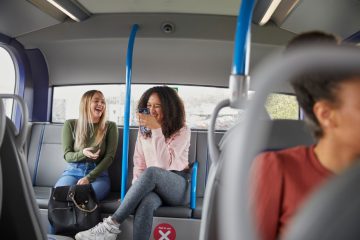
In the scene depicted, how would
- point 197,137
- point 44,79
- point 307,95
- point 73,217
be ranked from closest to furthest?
point 307,95 → point 73,217 → point 197,137 → point 44,79

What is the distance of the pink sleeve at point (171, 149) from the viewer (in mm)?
3180

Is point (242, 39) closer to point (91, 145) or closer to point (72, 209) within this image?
point (72, 209)

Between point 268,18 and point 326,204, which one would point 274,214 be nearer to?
point 326,204

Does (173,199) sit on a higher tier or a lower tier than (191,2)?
lower

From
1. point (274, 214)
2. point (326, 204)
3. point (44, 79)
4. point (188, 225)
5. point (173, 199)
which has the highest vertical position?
point (44, 79)

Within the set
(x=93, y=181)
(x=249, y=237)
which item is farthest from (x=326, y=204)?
(x=93, y=181)

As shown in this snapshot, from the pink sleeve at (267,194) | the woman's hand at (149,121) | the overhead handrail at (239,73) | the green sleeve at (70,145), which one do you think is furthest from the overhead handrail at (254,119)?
the green sleeve at (70,145)

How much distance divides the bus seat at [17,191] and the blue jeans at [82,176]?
5.92 feet

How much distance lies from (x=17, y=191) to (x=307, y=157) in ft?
3.82

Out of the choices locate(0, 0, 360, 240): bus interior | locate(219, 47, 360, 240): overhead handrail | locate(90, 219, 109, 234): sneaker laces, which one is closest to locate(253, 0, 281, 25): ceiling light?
locate(0, 0, 360, 240): bus interior

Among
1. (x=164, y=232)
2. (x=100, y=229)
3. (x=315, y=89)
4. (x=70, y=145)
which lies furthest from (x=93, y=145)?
(x=315, y=89)

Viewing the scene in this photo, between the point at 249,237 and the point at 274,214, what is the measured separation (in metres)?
0.49

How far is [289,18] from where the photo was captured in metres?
3.43

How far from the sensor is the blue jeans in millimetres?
3371
